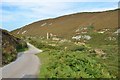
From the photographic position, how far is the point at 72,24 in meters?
139

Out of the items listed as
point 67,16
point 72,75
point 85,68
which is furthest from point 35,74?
point 67,16

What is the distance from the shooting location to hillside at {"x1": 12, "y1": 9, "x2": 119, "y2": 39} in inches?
4840

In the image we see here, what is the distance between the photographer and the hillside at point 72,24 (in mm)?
122938

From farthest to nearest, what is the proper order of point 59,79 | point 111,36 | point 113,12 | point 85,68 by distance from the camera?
point 113,12
point 111,36
point 85,68
point 59,79

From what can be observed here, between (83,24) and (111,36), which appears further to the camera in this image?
(83,24)

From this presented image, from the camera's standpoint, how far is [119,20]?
12662cm

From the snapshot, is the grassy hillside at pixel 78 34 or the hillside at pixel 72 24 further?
the hillside at pixel 72 24

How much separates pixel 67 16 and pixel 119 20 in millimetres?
39668

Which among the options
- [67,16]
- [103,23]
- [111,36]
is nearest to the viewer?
[111,36]

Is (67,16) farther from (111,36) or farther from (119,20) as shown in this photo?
(111,36)

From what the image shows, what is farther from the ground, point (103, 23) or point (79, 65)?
point (103, 23)

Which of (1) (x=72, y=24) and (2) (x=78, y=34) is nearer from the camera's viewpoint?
(2) (x=78, y=34)

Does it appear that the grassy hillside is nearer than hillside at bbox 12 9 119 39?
Yes

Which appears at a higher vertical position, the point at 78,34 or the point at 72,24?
the point at 72,24
